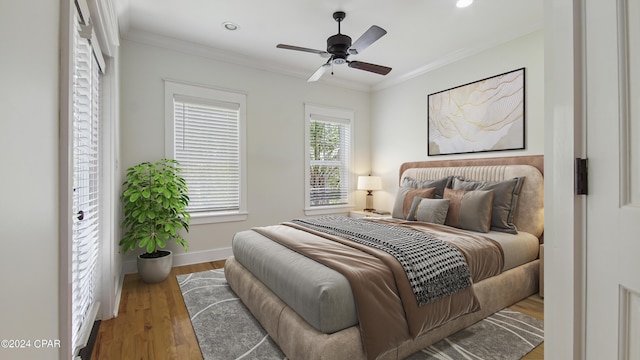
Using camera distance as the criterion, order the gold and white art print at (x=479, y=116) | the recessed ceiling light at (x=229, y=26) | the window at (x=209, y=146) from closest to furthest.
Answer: the recessed ceiling light at (x=229, y=26), the gold and white art print at (x=479, y=116), the window at (x=209, y=146)

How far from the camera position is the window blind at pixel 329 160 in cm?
478

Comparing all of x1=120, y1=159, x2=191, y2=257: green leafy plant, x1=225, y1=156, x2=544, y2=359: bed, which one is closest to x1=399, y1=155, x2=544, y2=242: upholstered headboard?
x1=225, y1=156, x2=544, y2=359: bed

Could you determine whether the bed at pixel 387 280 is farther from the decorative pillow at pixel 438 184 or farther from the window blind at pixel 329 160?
the window blind at pixel 329 160

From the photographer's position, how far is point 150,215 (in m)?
2.94

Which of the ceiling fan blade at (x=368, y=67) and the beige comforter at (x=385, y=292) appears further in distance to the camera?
the ceiling fan blade at (x=368, y=67)

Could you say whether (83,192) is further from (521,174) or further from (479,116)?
(479,116)

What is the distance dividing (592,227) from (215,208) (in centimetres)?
382

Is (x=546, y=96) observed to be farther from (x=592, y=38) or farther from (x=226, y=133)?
(x=226, y=133)

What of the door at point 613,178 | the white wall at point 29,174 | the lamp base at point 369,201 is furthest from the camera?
the lamp base at point 369,201

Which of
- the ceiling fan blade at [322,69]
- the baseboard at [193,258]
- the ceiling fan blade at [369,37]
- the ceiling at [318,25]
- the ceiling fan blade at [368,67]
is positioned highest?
the ceiling at [318,25]

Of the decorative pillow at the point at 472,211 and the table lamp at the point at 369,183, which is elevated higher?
the table lamp at the point at 369,183

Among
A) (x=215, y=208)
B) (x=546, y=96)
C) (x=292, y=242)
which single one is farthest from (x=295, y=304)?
(x=215, y=208)

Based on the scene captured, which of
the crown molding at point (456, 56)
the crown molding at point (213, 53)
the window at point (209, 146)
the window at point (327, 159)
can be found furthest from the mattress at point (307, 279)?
the crown molding at point (213, 53)

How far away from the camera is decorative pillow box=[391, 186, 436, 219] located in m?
3.52
